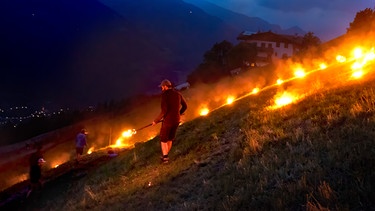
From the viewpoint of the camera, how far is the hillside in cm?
608

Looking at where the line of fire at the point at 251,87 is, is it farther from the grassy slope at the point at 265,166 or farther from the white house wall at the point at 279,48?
the white house wall at the point at 279,48

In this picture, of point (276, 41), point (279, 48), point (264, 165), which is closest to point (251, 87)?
point (264, 165)

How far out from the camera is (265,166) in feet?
24.4

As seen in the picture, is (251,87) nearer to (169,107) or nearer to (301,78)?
(301,78)

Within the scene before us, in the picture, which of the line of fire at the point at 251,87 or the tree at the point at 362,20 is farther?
the tree at the point at 362,20

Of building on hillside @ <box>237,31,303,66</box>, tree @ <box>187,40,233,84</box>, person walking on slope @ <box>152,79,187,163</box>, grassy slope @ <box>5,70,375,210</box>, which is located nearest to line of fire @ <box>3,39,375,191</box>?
grassy slope @ <box>5,70,375,210</box>

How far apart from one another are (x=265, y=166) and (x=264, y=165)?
78 mm

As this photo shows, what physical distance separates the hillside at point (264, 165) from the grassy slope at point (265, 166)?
0.02 metres

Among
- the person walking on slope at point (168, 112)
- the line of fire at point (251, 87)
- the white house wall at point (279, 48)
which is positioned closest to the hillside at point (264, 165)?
the person walking on slope at point (168, 112)

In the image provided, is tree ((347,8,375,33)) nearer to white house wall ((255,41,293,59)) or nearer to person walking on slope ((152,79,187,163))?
white house wall ((255,41,293,59))

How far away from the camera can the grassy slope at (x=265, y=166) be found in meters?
6.05

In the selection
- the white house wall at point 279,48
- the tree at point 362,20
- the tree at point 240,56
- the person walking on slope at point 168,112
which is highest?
the white house wall at point 279,48

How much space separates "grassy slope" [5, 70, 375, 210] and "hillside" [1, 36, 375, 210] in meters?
0.02

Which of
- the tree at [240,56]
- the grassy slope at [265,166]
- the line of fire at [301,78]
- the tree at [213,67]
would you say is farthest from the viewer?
the tree at [240,56]
